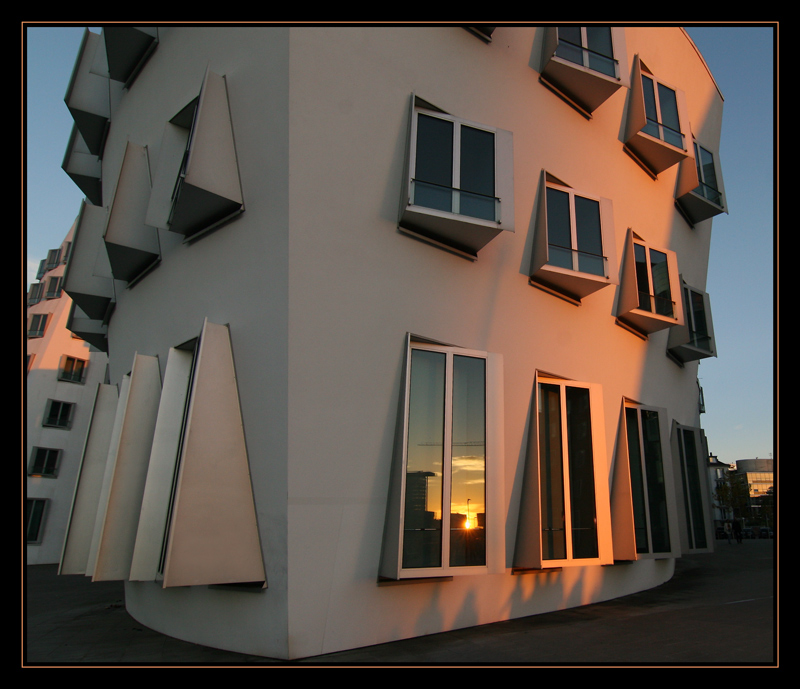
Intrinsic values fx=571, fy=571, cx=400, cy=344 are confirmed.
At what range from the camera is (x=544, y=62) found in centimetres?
1170

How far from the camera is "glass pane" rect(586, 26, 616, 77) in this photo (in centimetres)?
1232

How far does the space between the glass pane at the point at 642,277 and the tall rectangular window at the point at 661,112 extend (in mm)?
3105

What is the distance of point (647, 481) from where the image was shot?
41.4 ft

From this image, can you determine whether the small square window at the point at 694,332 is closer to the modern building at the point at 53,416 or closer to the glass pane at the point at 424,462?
the glass pane at the point at 424,462

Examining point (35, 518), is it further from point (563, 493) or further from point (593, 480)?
point (593, 480)

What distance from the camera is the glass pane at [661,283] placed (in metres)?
13.7

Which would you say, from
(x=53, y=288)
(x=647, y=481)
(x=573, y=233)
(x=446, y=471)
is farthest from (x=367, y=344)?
(x=53, y=288)

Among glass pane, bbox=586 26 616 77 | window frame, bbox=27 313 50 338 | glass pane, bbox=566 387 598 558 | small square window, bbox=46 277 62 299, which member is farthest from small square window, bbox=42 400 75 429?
glass pane, bbox=586 26 616 77

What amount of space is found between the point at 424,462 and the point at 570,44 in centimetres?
940

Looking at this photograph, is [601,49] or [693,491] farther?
[693,491]

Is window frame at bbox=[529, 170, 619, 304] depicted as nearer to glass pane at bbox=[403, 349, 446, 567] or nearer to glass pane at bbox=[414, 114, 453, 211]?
glass pane at bbox=[414, 114, 453, 211]
